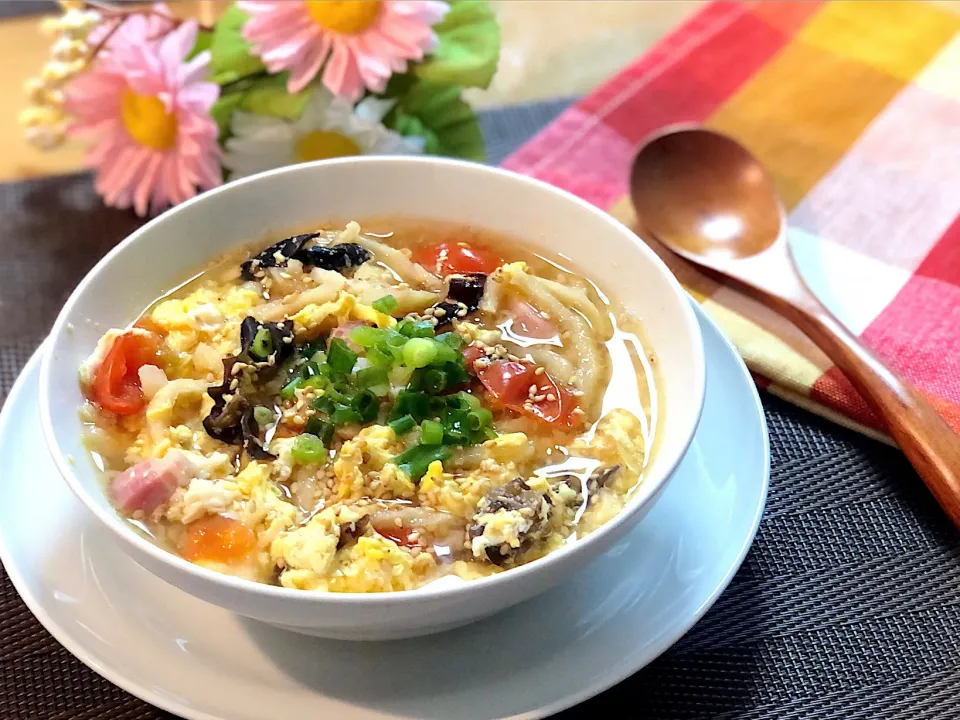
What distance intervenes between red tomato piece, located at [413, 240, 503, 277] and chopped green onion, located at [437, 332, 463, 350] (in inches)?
10.1

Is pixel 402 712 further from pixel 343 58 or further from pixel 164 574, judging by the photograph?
pixel 343 58

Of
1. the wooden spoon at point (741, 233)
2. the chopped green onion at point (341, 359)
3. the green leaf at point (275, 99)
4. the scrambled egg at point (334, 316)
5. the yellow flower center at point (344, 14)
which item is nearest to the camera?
the chopped green onion at point (341, 359)

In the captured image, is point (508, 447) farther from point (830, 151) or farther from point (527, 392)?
point (830, 151)

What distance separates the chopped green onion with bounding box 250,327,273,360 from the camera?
181 cm

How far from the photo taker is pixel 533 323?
1976mm

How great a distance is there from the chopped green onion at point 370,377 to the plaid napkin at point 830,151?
3.15 ft

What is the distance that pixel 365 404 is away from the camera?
173cm

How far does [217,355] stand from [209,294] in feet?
0.64

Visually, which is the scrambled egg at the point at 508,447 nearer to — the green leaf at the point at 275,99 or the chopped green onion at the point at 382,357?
the chopped green onion at the point at 382,357

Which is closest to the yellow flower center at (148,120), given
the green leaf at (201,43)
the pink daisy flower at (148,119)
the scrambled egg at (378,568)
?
the pink daisy flower at (148,119)

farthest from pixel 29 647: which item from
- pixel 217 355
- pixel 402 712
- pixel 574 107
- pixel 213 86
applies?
pixel 574 107

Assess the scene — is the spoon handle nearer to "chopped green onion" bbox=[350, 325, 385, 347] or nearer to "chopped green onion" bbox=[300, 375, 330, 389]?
"chopped green onion" bbox=[350, 325, 385, 347]

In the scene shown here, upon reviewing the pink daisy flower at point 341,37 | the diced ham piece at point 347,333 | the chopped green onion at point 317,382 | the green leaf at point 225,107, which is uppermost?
the pink daisy flower at point 341,37

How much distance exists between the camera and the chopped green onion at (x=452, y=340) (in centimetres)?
185
